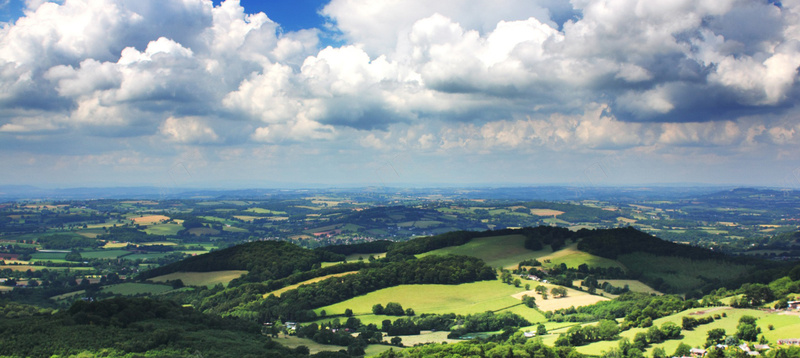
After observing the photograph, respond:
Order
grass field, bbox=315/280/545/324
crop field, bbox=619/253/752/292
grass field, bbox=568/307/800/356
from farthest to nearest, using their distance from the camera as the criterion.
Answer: crop field, bbox=619/253/752/292, grass field, bbox=315/280/545/324, grass field, bbox=568/307/800/356

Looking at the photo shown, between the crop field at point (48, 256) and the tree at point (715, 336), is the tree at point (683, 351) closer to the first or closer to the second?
the tree at point (715, 336)

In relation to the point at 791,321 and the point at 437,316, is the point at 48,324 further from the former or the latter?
the point at 791,321

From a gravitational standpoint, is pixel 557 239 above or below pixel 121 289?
above

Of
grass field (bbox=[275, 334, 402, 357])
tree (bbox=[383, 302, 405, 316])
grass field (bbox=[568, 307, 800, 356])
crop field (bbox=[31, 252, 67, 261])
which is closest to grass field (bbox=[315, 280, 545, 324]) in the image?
tree (bbox=[383, 302, 405, 316])

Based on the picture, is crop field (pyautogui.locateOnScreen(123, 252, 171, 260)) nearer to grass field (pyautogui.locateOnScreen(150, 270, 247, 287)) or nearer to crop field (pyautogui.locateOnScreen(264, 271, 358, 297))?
grass field (pyautogui.locateOnScreen(150, 270, 247, 287))

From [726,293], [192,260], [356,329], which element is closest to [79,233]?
[192,260]

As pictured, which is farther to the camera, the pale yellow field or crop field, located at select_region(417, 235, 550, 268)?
crop field, located at select_region(417, 235, 550, 268)
